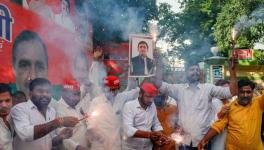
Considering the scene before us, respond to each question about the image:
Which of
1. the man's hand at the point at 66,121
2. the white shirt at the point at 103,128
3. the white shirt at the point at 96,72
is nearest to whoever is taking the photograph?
the man's hand at the point at 66,121

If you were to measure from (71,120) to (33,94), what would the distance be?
0.61m

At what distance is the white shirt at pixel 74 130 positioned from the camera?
4941mm

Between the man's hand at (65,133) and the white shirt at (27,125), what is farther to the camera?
the man's hand at (65,133)

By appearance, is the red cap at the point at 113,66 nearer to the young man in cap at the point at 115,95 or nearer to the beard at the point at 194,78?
the young man in cap at the point at 115,95

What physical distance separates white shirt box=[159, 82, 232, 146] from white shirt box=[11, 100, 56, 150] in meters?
2.24

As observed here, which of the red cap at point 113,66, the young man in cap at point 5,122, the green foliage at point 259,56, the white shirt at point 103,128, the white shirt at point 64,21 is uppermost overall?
the white shirt at point 64,21

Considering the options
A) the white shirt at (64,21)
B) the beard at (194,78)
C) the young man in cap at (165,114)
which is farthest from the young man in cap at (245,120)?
the white shirt at (64,21)

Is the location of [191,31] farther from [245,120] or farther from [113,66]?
[245,120]

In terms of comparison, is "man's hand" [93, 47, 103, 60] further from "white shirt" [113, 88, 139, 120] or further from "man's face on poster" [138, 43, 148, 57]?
"white shirt" [113, 88, 139, 120]

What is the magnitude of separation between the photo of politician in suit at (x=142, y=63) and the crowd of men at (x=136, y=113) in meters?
0.20

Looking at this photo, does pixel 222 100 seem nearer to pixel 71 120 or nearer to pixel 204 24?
pixel 71 120

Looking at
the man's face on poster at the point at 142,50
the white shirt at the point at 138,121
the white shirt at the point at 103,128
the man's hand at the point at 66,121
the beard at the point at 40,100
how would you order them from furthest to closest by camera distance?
the man's face on poster at the point at 142,50, the white shirt at the point at 103,128, the white shirt at the point at 138,121, the beard at the point at 40,100, the man's hand at the point at 66,121

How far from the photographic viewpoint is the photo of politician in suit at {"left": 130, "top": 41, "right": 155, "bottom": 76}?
6391 mm

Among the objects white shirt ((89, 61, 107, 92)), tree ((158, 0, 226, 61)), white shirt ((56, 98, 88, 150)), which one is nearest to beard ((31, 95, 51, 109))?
white shirt ((56, 98, 88, 150))
